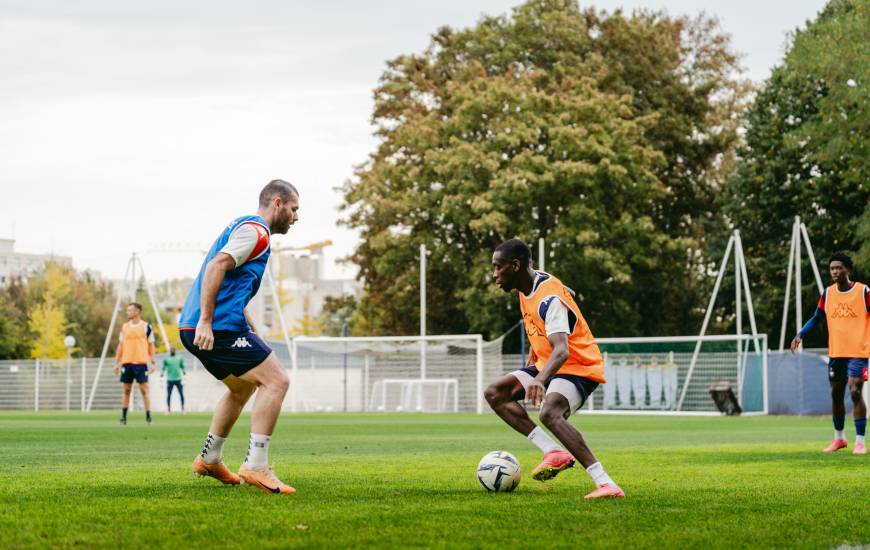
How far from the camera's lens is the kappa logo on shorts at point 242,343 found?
8.34 m

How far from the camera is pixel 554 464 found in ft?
28.3

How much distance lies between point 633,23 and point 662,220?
26.0 feet

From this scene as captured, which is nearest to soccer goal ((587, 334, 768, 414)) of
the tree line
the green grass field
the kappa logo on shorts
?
the tree line

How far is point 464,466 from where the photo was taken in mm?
11633

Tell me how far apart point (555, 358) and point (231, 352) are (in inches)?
82.9

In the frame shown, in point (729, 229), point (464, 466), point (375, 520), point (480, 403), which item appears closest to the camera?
point (375, 520)

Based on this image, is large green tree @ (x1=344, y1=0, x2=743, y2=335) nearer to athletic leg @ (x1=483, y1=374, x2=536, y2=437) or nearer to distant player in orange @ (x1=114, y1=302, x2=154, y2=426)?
distant player in orange @ (x1=114, y1=302, x2=154, y2=426)

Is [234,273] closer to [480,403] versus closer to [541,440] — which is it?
[541,440]

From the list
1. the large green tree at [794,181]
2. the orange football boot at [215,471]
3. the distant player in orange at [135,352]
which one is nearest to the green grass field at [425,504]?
the orange football boot at [215,471]

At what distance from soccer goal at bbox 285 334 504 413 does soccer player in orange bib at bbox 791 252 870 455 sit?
25780 millimetres

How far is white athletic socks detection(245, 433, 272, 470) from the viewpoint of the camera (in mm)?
8320

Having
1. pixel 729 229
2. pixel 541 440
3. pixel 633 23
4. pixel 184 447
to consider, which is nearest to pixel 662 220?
pixel 729 229

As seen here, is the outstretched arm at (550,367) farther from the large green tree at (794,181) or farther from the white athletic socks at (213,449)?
the large green tree at (794,181)

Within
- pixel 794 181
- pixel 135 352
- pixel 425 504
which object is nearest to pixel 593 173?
pixel 794 181
